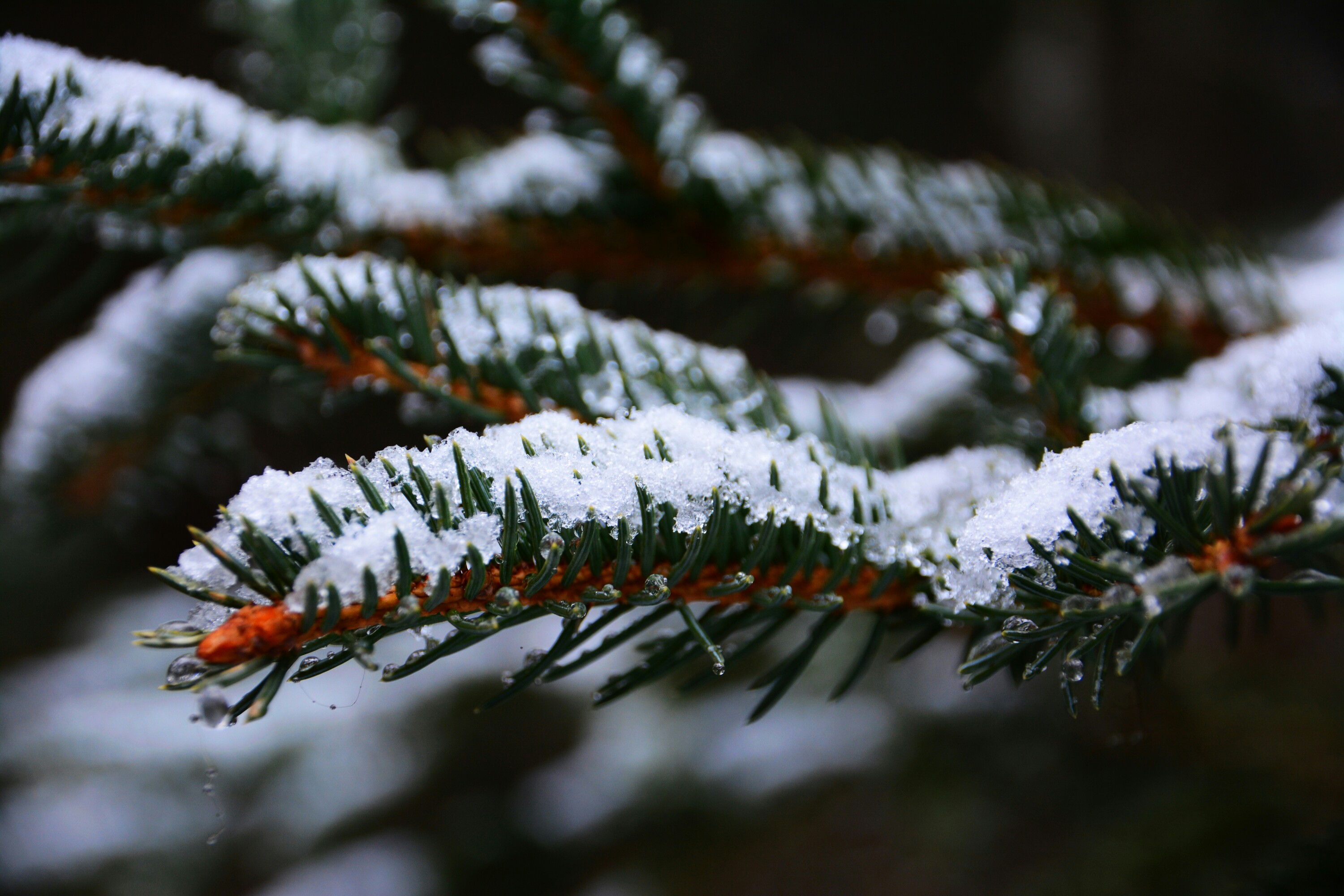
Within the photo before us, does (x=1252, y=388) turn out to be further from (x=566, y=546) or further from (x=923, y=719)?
(x=923, y=719)

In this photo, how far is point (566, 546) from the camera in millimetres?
297

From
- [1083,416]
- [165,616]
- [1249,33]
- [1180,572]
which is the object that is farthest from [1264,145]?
[165,616]

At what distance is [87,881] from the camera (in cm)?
91

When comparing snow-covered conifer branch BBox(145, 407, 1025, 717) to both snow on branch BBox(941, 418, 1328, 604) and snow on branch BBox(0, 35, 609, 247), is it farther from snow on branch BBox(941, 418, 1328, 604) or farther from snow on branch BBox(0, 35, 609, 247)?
snow on branch BBox(0, 35, 609, 247)

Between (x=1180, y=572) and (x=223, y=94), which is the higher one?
(x=223, y=94)

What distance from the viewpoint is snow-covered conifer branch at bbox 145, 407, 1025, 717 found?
0.79 feet

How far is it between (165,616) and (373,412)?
1.69ft

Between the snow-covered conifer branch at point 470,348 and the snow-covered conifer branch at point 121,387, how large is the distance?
190 millimetres

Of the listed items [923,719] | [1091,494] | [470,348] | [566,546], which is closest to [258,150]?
[470,348]

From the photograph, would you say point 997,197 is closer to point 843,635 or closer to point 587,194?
point 587,194

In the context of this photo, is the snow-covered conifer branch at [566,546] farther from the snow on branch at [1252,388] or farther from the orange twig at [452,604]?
the snow on branch at [1252,388]

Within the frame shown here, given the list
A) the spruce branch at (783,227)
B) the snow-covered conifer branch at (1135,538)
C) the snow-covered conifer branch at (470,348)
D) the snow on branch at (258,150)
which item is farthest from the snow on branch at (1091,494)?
the snow on branch at (258,150)

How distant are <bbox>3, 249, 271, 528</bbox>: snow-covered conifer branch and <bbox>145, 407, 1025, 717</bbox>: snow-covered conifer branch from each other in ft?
1.18

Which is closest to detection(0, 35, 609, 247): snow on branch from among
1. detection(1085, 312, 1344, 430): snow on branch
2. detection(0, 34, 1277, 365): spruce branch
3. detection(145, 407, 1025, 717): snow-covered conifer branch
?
detection(0, 34, 1277, 365): spruce branch
